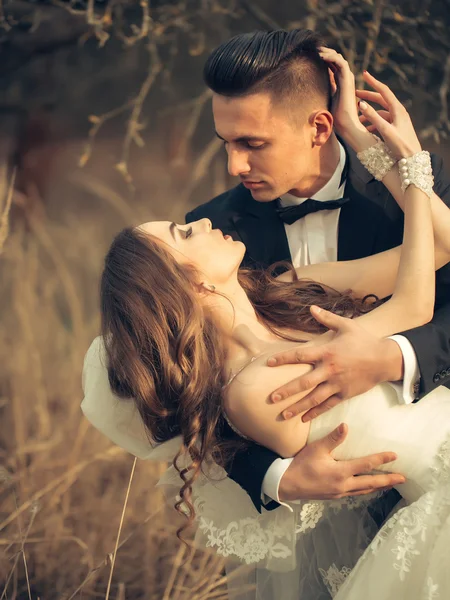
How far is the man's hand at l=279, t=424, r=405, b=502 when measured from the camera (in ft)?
7.84

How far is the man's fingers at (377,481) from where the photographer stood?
2.40 metres

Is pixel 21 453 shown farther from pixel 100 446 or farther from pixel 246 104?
pixel 246 104

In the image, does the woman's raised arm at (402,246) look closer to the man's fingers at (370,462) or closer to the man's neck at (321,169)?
the man's neck at (321,169)

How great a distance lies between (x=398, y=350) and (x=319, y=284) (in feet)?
1.65

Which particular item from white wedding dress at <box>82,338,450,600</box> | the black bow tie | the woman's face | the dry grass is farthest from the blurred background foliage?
the black bow tie

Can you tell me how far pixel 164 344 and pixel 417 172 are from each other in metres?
0.97

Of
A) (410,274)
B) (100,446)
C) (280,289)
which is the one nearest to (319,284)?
(280,289)

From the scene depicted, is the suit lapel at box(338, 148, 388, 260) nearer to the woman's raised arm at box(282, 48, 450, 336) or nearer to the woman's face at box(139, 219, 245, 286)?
the woman's raised arm at box(282, 48, 450, 336)

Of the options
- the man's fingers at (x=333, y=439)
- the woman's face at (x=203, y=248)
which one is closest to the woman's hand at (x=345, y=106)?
the woman's face at (x=203, y=248)

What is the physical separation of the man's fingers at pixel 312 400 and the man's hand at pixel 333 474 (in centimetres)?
10

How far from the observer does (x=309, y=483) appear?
8.01 ft

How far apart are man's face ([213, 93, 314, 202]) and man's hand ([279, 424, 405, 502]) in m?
1.02

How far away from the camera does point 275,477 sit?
2.49 m

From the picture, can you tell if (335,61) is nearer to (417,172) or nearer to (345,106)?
(345,106)
